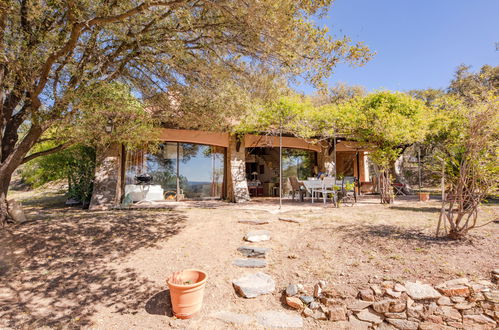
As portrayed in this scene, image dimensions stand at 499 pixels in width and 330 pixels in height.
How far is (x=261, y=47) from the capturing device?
4293 millimetres

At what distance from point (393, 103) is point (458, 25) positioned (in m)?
5.26

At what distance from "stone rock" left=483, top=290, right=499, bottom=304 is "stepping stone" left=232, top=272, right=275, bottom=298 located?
250cm

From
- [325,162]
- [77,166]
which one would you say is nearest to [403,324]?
[77,166]

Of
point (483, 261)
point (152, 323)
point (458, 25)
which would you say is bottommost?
point (152, 323)

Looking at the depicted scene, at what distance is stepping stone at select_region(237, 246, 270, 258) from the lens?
4328 mm

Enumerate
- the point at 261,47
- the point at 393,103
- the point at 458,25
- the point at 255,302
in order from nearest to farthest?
the point at 255,302, the point at 261,47, the point at 393,103, the point at 458,25

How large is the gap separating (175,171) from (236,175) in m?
2.36

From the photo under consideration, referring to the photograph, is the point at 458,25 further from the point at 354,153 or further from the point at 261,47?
the point at 261,47

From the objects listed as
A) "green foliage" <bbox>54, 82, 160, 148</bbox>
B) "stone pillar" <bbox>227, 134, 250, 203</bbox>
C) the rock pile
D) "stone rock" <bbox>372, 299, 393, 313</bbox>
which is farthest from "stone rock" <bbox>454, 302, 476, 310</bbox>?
"stone pillar" <bbox>227, 134, 250, 203</bbox>

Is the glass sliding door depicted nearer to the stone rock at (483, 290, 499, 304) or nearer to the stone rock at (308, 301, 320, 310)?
the stone rock at (308, 301, 320, 310)

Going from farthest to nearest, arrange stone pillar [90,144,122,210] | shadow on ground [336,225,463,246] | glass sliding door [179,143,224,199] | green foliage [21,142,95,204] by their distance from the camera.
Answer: glass sliding door [179,143,224,199] < green foliage [21,142,95,204] < stone pillar [90,144,122,210] < shadow on ground [336,225,463,246]

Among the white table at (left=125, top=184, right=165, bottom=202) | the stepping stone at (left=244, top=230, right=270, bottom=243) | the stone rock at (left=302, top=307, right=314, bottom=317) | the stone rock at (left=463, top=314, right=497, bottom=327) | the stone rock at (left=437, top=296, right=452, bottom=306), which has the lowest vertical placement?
the stone rock at (left=302, top=307, right=314, bottom=317)

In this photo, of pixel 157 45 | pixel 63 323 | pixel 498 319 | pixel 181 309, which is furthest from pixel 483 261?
pixel 157 45

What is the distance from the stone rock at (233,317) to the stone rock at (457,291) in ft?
7.62
